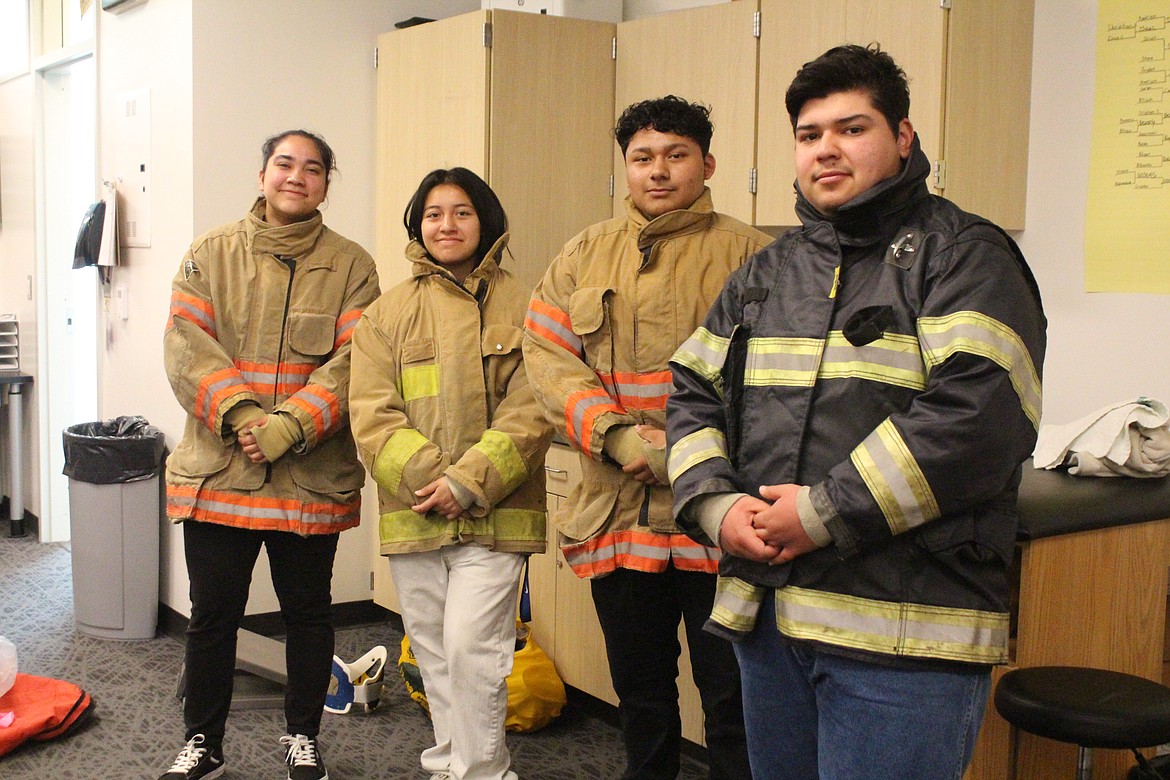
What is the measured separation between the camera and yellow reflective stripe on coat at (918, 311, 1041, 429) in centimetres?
136

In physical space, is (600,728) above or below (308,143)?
below

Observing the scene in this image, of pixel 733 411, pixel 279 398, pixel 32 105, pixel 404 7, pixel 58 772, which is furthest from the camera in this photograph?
pixel 32 105

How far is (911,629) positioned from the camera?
1.38 meters

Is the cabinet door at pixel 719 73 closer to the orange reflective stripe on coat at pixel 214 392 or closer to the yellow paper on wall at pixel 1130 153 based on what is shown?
the yellow paper on wall at pixel 1130 153

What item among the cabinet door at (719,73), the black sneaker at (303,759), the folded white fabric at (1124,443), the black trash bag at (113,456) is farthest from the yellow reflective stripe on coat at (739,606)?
the black trash bag at (113,456)

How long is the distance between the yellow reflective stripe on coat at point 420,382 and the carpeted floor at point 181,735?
1.04 meters

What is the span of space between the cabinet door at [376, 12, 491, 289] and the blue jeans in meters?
2.32

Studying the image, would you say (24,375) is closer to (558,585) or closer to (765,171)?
(558,585)

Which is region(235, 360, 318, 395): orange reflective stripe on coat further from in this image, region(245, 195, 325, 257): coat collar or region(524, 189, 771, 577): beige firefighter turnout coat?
region(524, 189, 771, 577): beige firefighter turnout coat

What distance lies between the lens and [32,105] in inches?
204

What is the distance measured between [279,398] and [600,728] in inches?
52.1

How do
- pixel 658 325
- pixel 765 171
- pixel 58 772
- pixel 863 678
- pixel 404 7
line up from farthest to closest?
pixel 404 7, pixel 765 171, pixel 58 772, pixel 658 325, pixel 863 678

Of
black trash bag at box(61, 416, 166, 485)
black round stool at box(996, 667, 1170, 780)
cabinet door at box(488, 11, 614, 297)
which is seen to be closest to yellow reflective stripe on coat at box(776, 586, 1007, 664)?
black round stool at box(996, 667, 1170, 780)

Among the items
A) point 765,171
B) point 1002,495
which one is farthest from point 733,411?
point 765,171
